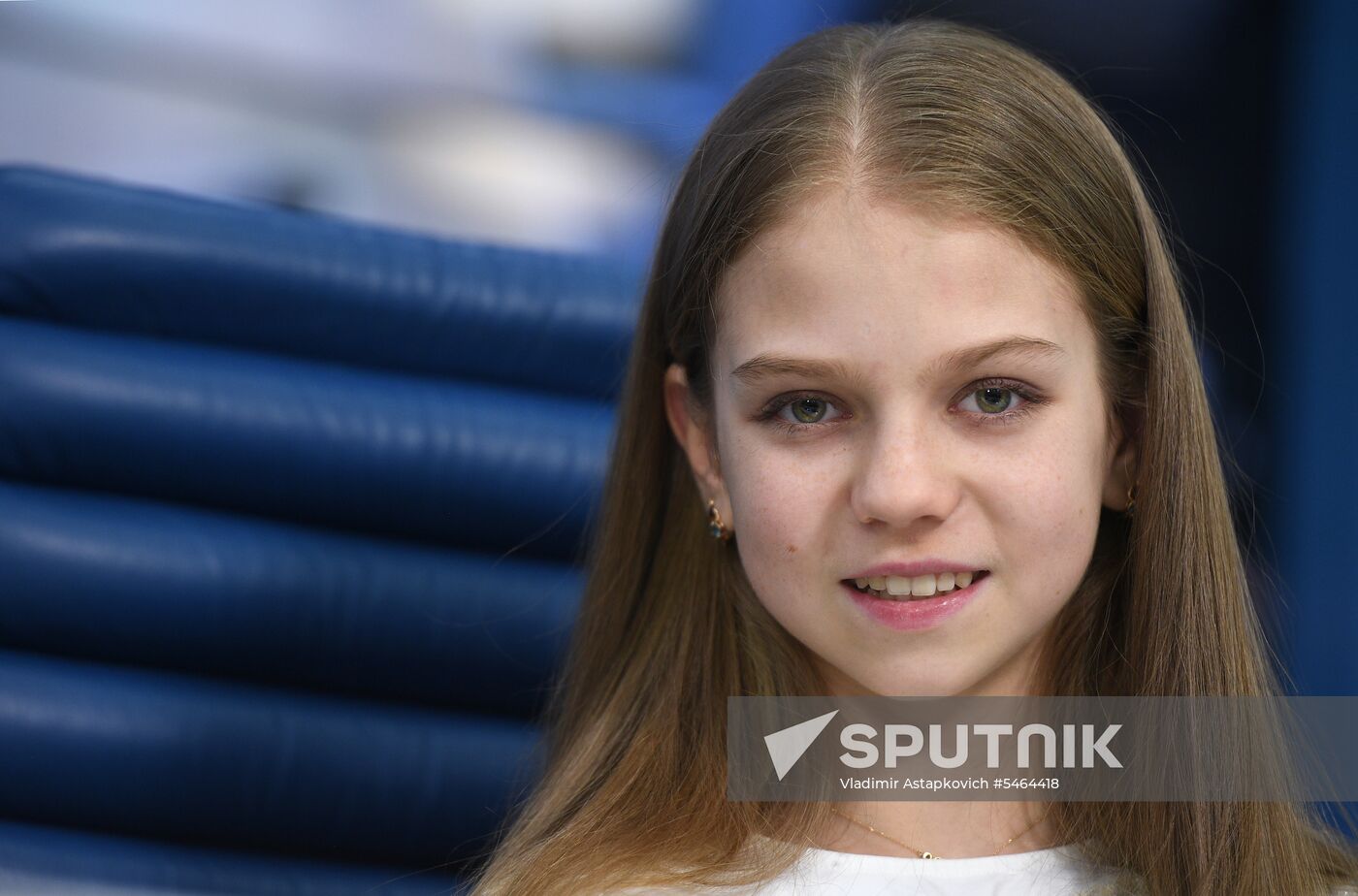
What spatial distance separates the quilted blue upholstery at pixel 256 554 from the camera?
1.53 metres

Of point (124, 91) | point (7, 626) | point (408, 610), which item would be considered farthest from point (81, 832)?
point (124, 91)

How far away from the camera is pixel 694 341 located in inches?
48.6

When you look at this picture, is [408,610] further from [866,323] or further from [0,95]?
[0,95]

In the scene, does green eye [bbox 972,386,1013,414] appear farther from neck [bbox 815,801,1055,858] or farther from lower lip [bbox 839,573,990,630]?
neck [bbox 815,801,1055,858]

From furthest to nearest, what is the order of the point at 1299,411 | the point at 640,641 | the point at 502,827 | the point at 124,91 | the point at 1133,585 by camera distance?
the point at 124,91, the point at 1299,411, the point at 502,827, the point at 640,641, the point at 1133,585

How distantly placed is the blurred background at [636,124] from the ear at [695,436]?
1181 mm

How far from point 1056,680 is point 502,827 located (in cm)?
56

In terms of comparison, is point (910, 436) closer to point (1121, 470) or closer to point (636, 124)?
point (1121, 470)

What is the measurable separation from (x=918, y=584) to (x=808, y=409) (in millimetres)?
155

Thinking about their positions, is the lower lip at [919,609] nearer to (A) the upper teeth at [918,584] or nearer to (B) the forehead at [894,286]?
(A) the upper teeth at [918,584]

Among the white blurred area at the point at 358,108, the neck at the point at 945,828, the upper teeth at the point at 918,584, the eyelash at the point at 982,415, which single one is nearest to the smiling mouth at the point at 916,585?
the upper teeth at the point at 918,584

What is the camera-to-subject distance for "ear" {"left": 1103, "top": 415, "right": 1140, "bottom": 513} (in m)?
1.18

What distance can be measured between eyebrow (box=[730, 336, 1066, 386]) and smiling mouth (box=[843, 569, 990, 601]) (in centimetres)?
15

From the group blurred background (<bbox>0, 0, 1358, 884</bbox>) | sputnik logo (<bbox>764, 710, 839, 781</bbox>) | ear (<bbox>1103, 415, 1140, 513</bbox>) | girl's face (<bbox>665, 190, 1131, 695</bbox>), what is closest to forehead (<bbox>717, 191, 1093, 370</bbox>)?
girl's face (<bbox>665, 190, 1131, 695</bbox>)
